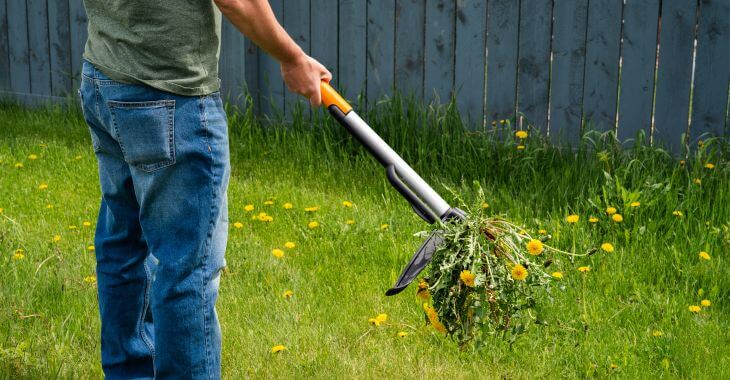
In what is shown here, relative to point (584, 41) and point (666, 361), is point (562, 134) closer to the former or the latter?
point (584, 41)

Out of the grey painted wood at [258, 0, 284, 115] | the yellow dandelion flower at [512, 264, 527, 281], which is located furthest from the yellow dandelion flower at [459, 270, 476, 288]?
the grey painted wood at [258, 0, 284, 115]

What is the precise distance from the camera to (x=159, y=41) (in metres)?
2.11

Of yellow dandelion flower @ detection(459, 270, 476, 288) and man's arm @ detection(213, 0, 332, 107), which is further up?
man's arm @ detection(213, 0, 332, 107)

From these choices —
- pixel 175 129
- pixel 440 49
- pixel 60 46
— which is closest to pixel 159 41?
pixel 175 129

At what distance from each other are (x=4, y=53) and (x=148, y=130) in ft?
17.8

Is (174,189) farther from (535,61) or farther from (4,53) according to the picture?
(4,53)

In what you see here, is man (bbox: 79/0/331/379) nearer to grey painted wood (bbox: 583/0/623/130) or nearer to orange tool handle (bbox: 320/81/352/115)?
orange tool handle (bbox: 320/81/352/115)

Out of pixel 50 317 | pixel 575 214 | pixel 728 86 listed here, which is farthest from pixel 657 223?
pixel 50 317

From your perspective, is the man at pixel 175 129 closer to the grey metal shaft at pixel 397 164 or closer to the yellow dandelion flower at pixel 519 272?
the grey metal shaft at pixel 397 164

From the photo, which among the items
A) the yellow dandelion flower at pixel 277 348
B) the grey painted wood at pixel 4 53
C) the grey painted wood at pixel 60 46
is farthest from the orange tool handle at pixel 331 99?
the grey painted wood at pixel 4 53

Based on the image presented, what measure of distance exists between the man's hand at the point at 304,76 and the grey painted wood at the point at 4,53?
531cm

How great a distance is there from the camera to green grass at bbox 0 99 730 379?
9.47 ft

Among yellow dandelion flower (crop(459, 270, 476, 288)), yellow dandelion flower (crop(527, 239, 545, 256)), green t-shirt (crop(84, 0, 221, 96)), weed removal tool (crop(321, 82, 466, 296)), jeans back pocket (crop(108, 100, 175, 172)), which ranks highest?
green t-shirt (crop(84, 0, 221, 96))

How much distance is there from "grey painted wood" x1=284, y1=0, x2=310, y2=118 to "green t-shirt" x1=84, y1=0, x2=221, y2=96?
317 cm
